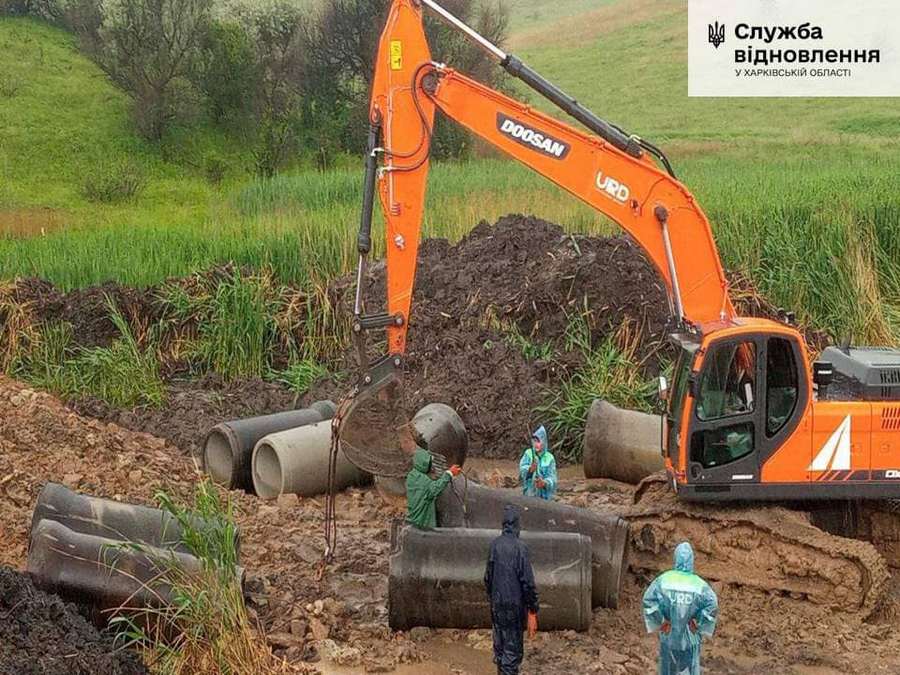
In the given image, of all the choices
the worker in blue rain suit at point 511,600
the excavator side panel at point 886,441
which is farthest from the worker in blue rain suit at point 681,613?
the excavator side panel at point 886,441

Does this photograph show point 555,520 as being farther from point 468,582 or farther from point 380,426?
point 380,426

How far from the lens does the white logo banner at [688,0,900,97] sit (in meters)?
33.3

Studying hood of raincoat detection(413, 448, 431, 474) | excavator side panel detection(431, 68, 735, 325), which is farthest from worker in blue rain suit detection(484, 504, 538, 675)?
excavator side panel detection(431, 68, 735, 325)

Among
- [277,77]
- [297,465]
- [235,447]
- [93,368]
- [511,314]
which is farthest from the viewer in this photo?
[277,77]

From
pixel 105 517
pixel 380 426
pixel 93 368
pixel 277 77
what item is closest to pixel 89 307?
pixel 93 368

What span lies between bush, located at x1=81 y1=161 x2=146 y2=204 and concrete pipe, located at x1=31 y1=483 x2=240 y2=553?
26.1 meters

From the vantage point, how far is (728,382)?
10.8 meters

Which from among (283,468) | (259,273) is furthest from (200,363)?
(283,468)

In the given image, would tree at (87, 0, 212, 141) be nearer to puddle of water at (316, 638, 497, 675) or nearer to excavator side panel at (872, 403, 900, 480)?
puddle of water at (316, 638, 497, 675)

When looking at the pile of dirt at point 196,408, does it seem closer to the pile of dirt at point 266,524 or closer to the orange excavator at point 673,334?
the pile of dirt at point 266,524

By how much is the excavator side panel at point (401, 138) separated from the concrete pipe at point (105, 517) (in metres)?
2.48

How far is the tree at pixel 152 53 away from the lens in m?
40.7

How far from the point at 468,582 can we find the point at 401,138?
3.89 meters

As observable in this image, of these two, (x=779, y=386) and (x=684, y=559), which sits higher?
(x=779, y=386)
